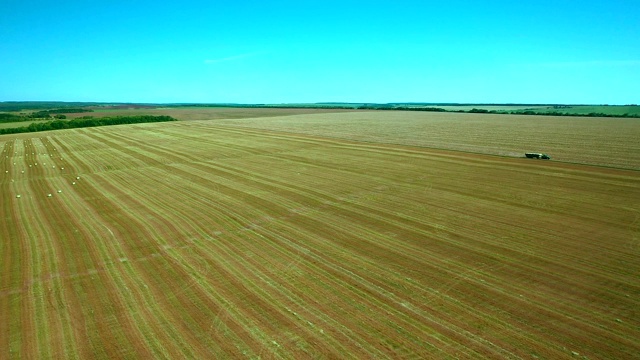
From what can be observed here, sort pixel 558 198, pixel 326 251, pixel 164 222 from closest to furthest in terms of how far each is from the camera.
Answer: pixel 326 251
pixel 164 222
pixel 558 198

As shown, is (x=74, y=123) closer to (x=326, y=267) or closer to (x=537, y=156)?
(x=537, y=156)

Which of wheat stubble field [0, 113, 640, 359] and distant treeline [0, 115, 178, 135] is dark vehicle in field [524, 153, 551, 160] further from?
distant treeline [0, 115, 178, 135]

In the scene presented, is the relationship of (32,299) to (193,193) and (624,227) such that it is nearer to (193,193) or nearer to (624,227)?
(193,193)

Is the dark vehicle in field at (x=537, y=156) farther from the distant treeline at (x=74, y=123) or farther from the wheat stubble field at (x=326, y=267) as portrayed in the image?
the distant treeline at (x=74, y=123)

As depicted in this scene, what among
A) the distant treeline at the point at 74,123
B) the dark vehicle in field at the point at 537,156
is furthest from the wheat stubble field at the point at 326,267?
the distant treeline at the point at 74,123

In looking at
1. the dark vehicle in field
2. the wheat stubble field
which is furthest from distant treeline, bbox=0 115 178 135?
the dark vehicle in field

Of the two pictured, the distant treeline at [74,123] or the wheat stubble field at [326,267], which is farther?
the distant treeline at [74,123]

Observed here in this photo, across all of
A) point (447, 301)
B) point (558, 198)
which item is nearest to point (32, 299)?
point (447, 301)

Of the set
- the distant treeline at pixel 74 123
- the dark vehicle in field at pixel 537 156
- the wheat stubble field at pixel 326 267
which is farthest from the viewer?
the distant treeline at pixel 74 123
